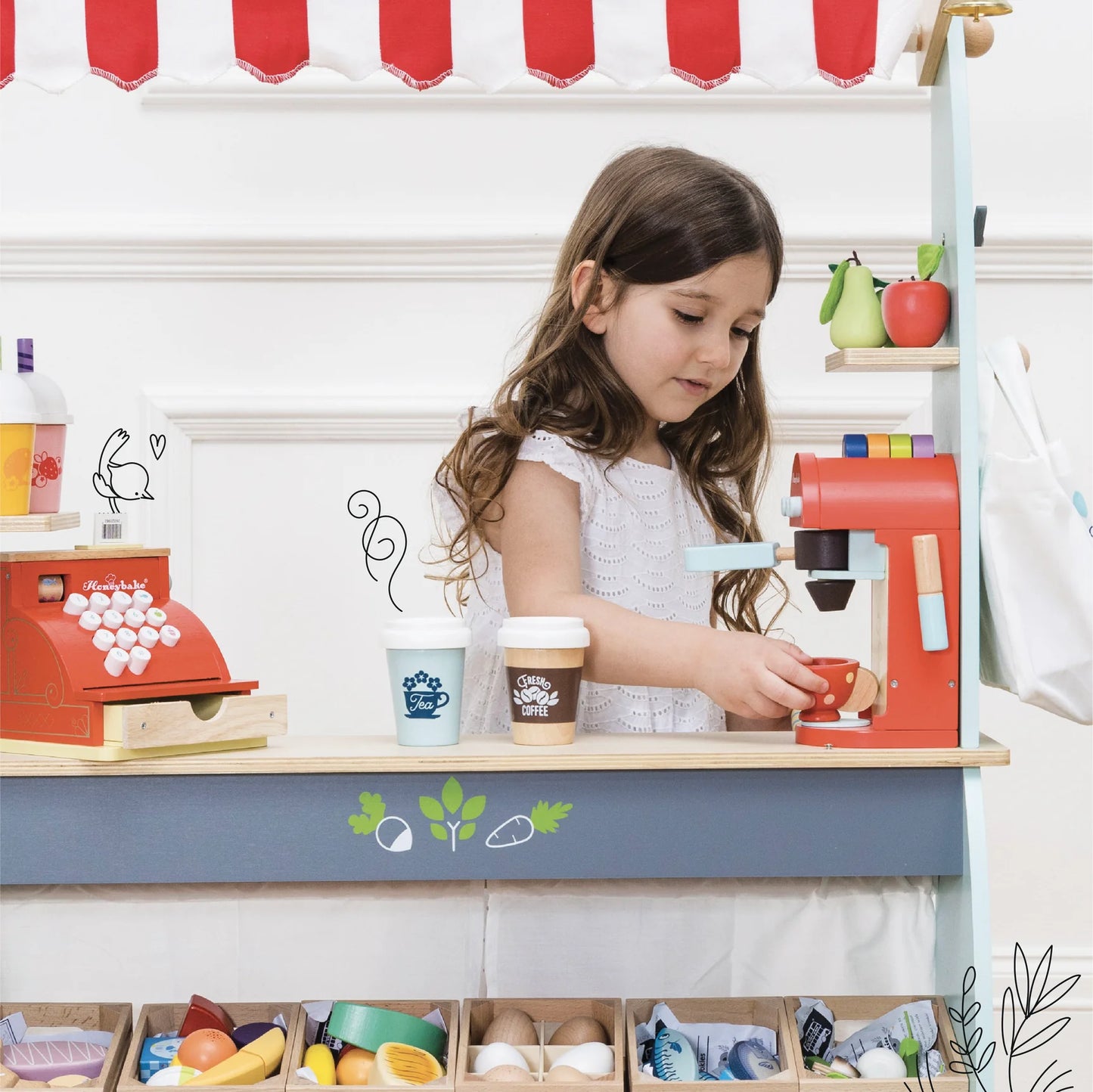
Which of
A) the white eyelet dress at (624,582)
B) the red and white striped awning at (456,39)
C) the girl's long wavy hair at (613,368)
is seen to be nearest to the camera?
the red and white striped awning at (456,39)

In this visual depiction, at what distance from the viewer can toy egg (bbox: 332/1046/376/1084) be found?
961 mm

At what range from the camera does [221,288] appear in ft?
6.74

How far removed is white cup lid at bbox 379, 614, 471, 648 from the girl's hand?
218 mm

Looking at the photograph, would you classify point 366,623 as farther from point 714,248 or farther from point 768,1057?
point 768,1057

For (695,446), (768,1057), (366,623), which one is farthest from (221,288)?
(768,1057)

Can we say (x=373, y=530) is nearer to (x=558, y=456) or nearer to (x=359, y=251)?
(x=359, y=251)

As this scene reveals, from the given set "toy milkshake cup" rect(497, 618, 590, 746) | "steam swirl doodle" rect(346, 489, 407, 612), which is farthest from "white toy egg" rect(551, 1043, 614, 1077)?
"steam swirl doodle" rect(346, 489, 407, 612)

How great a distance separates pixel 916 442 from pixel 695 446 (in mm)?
470

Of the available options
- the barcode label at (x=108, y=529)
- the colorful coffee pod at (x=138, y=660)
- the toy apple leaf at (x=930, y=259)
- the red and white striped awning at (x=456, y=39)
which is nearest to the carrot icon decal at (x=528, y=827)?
the colorful coffee pod at (x=138, y=660)

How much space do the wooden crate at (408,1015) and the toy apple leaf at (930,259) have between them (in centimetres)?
74

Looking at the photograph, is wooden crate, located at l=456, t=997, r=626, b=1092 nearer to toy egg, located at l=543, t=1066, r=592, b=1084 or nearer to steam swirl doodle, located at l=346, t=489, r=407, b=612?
toy egg, located at l=543, t=1066, r=592, b=1084

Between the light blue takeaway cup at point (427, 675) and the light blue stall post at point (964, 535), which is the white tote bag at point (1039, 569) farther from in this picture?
the light blue takeaway cup at point (427, 675)

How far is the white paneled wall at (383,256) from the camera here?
203cm

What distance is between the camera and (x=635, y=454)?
1.47 metres
